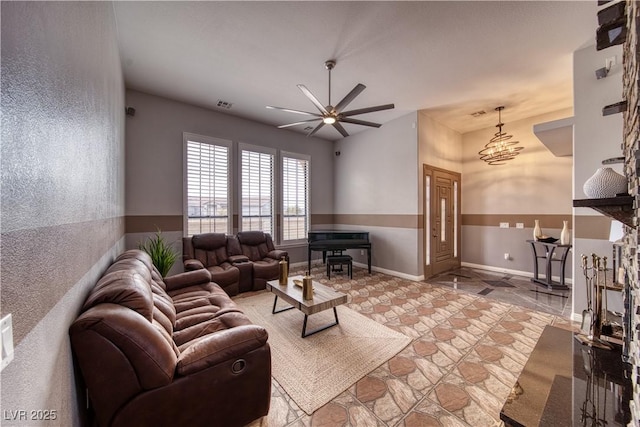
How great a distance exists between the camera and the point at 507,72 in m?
3.33

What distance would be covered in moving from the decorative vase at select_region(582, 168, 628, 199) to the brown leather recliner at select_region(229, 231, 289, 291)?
4.02 m

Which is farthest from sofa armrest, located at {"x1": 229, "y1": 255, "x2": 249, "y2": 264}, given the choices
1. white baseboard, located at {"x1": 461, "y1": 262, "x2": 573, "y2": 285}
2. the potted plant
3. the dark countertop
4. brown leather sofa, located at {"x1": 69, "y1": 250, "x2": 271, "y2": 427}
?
white baseboard, located at {"x1": 461, "y1": 262, "x2": 573, "y2": 285}

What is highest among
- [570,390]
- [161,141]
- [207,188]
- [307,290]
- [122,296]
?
[161,141]

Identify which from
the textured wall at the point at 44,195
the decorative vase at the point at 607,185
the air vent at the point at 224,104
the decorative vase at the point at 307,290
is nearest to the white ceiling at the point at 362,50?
the air vent at the point at 224,104

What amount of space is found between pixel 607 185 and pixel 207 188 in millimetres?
5074

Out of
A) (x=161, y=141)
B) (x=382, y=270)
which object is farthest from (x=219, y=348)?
(x=382, y=270)

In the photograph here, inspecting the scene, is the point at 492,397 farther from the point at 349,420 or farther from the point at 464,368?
the point at 349,420

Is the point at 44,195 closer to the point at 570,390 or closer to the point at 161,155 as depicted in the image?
the point at 570,390

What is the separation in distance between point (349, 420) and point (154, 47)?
4.33 m

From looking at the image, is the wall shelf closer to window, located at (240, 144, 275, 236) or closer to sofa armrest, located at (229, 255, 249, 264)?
sofa armrest, located at (229, 255, 249, 264)

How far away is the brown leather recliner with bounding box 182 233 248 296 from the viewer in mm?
3787

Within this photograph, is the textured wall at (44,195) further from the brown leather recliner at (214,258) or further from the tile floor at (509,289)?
the tile floor at (509,289)

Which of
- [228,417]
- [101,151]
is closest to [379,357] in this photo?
[228,417]

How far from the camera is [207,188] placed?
15.3 feet
